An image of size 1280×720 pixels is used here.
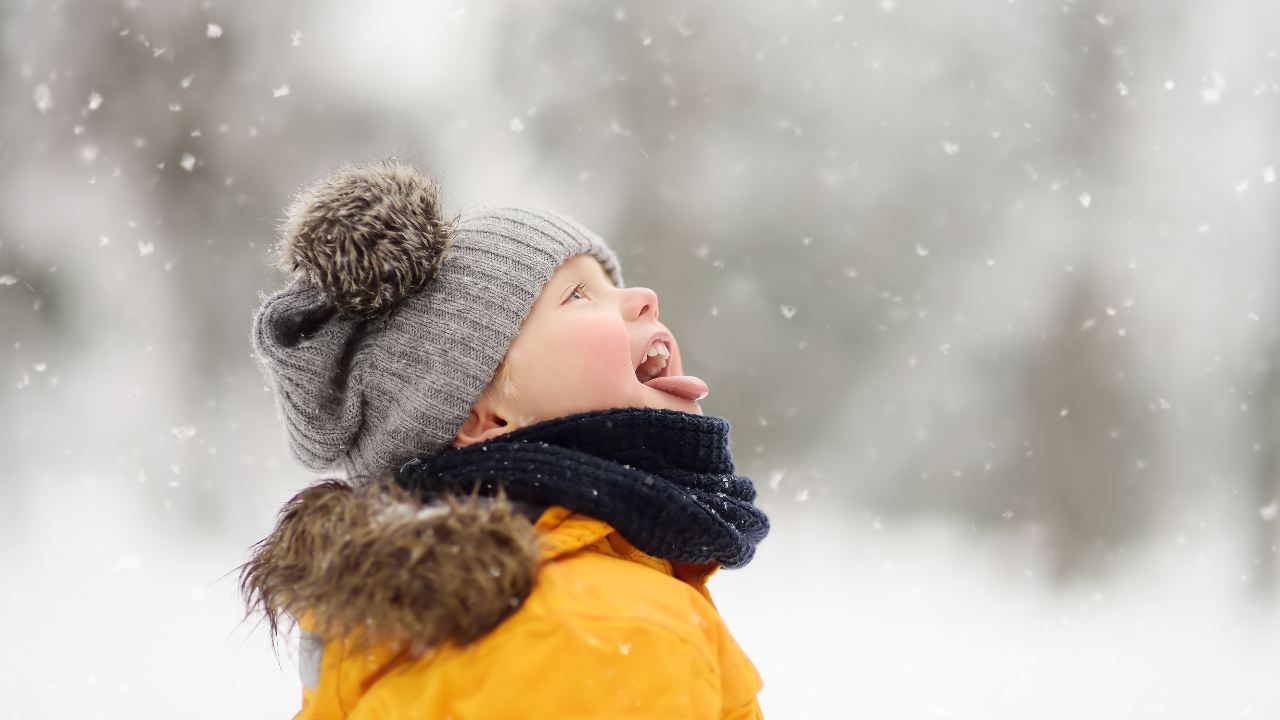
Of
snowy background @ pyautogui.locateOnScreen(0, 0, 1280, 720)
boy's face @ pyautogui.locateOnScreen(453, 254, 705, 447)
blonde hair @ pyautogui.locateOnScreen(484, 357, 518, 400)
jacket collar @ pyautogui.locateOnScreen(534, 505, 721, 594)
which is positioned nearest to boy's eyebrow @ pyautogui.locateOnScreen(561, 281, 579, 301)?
boy's face @ pyautogui.locateOnScreen(453, 254, 705, 447)

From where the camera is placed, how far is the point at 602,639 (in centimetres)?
85

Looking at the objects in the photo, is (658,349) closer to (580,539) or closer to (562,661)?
(580,539)

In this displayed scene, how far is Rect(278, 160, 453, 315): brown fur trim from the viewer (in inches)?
40.8

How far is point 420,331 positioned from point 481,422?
13 cm

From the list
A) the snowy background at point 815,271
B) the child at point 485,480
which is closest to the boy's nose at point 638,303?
the child at point 485,480

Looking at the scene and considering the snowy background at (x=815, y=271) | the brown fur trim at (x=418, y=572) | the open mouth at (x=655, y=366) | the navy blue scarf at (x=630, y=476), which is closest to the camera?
the brown fur trim at (x=418, y=572)

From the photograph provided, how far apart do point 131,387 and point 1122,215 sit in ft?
12.3

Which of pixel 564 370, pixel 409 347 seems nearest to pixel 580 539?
pixel 564 370

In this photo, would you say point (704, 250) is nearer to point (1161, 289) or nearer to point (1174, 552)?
point (1161, 289)

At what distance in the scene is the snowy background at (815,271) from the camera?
3279 millimetres

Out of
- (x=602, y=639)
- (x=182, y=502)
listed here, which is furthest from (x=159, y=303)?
(x=602, y=639)

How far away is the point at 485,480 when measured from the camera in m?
0.99

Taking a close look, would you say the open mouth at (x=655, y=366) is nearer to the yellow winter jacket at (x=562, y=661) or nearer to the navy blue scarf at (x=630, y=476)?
the navy blue scarf at (x=630, y=476)

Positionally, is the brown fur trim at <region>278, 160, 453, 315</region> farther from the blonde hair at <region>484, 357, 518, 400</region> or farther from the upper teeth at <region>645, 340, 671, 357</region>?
the upper teeth at <region>645, 340, 671, 357</region>
